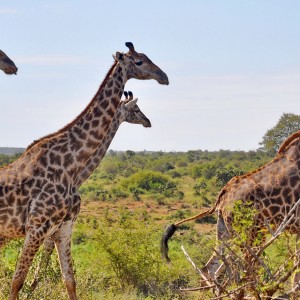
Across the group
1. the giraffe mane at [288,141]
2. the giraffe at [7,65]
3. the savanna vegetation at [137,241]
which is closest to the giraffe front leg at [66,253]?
the savanna vegetation at [137,241]

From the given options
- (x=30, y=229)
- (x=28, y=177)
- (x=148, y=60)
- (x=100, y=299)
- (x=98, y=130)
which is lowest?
(x=100, y=299)

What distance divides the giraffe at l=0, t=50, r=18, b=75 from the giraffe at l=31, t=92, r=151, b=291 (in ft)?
4.64

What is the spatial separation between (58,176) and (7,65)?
1.41 meters

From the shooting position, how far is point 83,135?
30.3 ft

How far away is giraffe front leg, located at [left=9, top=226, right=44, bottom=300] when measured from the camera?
8516mm

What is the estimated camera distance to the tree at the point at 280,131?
1840 inches

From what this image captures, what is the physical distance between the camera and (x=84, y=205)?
31.1 meters

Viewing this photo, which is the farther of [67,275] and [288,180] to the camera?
[288,180]

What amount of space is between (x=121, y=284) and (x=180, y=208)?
16912mm

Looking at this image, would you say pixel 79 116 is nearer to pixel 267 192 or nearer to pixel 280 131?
pixel 267 192

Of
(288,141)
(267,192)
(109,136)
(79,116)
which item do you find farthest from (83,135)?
(288,141)

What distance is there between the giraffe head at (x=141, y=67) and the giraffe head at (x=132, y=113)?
1693 millimetres

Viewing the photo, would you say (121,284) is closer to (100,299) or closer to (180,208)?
(100,299)

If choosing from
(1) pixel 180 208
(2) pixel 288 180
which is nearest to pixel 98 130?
(2) pixel 288 180
